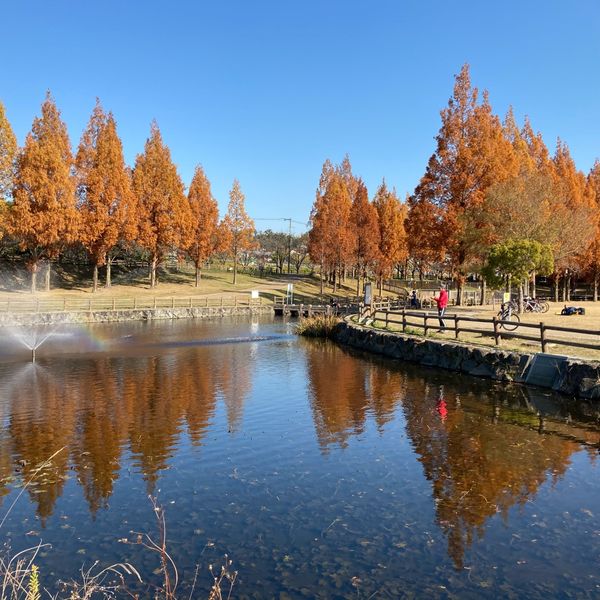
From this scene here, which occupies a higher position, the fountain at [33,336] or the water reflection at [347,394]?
the fountain at [33,336]

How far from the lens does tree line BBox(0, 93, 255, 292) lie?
45406mm

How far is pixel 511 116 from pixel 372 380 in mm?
42654

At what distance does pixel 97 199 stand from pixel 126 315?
12370mm

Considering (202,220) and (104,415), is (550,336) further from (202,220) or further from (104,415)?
(202,220)

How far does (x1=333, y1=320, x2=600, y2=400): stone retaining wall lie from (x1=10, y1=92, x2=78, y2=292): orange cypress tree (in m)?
28.9

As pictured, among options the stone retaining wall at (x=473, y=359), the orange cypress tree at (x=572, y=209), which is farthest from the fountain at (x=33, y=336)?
the orange cypress tree at (x=572, y=209)

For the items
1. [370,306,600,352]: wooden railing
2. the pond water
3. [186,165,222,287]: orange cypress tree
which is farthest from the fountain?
[186,165,222,287]: orange cypress tree

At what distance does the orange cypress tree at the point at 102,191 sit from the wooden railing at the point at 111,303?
5.52 meters

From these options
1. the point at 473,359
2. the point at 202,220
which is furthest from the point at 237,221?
the point at 473,359

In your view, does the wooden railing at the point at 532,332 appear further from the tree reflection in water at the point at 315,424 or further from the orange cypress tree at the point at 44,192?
the orange cypress tree at the point at 44,192

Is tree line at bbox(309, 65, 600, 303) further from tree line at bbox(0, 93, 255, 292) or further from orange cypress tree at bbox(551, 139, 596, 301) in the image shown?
tree line at bbox(0, 93, 255, 292)

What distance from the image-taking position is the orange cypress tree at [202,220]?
Answer: 6159 cm

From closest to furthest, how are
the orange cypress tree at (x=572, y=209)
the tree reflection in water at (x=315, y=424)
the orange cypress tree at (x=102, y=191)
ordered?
the tree reflection in water at (x=315, y=424) < the orange cypress tree at (x=572, y=209) < the orange cypress tree at (x=102, y=191)

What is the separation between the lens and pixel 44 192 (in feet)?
→ 149
